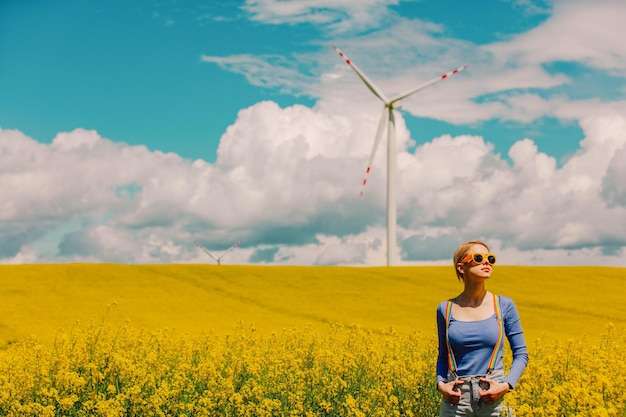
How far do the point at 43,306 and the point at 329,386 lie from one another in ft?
72.7

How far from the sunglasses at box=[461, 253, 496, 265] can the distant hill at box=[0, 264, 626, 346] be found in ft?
56.4

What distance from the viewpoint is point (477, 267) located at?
5148 millimetres

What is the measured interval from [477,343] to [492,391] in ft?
1.23

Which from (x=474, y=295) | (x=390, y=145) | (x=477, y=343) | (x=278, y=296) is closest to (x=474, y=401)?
(x=477, y=343)

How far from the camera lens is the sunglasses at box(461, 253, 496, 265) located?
5.14 metres

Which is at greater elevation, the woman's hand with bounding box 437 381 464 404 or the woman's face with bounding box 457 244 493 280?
the woman's face with bounding box 457 244 493 280

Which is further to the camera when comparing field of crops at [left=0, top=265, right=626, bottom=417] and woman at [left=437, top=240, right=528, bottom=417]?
field of crops at [left=0, top=265, right=626, bottom=417]

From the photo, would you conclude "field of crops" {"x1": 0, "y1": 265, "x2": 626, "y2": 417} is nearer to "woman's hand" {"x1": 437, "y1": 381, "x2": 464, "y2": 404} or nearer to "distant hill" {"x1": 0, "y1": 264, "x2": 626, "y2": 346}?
"distant hill" {"x1": 0, "y1": 264, "x2": 626, "y2": 346}

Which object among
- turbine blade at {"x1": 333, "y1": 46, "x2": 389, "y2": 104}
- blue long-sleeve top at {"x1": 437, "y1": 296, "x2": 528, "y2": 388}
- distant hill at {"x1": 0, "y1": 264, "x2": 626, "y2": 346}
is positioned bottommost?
distant hill at {"x1": 0, "y1": 264, "x2": 626, "y2": 346}

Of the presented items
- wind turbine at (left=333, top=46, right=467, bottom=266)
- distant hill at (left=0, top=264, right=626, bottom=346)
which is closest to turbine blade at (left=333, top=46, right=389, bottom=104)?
wind turbine at (left=333, top=46, right=467, bottom=266)

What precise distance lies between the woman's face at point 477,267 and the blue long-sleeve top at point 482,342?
9.9 inches

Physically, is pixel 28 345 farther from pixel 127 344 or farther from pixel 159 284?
pixel 159 284

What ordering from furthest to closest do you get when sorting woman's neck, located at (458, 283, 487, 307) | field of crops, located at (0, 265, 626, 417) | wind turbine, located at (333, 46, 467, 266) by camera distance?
wind turbine, located at (333, 46, 467, 266), field of crops, located at (0, 265, 626, 417), woman's neck, located at (458, 283, 487, 307)

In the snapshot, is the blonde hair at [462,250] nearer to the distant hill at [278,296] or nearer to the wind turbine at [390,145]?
the distant hill at [278,296]
